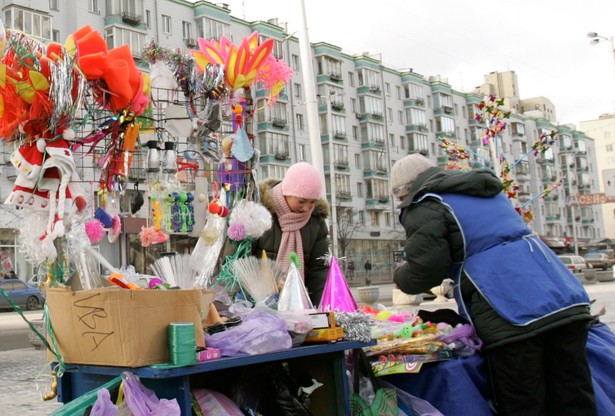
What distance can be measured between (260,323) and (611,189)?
34.4 m

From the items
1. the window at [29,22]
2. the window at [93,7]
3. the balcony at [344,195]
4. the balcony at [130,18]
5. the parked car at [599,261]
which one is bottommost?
the parked car at [599,261]

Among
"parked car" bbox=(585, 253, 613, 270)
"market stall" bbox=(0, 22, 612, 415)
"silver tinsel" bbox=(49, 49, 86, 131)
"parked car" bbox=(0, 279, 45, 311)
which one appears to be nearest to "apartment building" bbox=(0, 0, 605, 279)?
"parked car" bbox=(0, 279, 45, 311)

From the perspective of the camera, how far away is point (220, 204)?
3.97 meters

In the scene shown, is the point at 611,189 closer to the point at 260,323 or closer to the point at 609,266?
the point at 609,266

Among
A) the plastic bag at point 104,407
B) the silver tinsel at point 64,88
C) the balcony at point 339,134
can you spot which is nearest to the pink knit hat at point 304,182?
the silver tinsel at point 64,88

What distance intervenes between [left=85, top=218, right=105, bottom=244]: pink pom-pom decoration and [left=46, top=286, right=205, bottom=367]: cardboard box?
486 mm

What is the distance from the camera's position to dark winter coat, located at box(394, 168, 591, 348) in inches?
122

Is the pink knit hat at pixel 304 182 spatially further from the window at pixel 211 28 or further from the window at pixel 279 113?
the window at pixel 279 113

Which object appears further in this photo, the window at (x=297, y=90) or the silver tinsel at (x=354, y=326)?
the window at (x=297, y=90)

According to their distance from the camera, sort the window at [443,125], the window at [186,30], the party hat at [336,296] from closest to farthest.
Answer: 1. the party hat at [336,296]
2. the window at [186,30]
3. the window at [443,125]

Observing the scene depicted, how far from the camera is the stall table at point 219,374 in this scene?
2.56m

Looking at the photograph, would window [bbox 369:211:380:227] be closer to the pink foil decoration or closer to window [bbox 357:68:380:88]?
window [bbox 357:68:380:88]

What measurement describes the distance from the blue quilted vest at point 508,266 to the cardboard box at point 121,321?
128cm

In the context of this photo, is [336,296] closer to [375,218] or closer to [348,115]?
[348,115]
